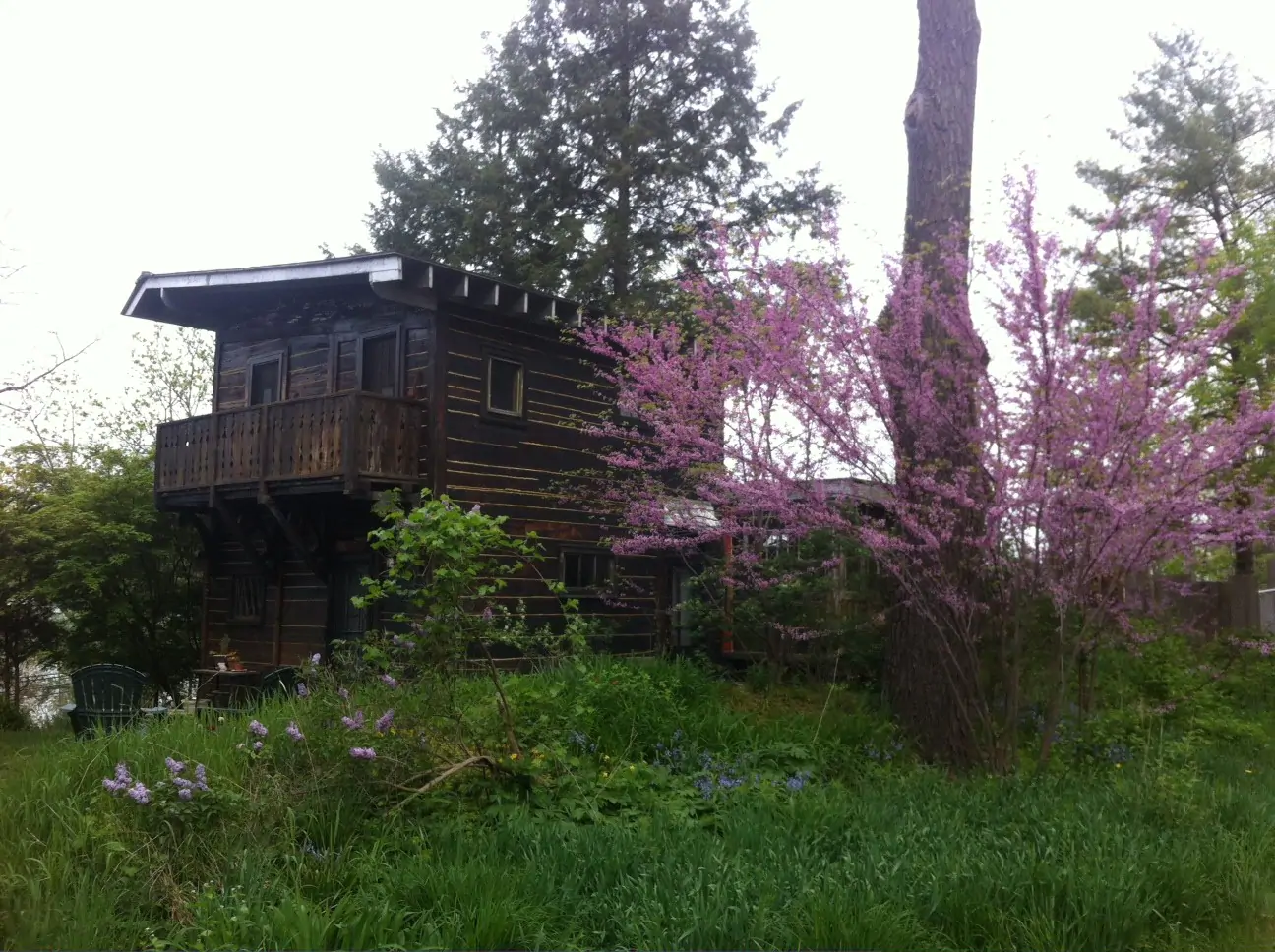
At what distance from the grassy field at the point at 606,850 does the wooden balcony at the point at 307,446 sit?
613cm

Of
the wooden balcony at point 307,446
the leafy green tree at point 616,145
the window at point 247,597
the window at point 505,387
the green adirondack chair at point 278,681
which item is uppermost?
the leafy green tree at point 616,145

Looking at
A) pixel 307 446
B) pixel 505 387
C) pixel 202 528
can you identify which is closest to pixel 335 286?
pixel 307 446

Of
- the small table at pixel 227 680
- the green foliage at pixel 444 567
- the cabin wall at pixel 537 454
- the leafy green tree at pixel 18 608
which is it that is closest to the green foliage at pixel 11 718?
the leafy green tree at pixel 18 608

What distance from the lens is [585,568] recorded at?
54.1ft

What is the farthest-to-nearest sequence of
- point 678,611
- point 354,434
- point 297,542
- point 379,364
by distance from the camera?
point 678,611 → point 379,364 → point 297,542 → point 354,434

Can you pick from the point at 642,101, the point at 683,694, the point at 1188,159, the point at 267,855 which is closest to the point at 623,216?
the point at 642,101

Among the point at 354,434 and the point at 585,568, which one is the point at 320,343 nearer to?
the point at 354,434

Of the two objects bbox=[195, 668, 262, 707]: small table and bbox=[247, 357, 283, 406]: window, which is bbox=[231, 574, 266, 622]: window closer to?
bbox=[195, 668, 262, 707]: small table

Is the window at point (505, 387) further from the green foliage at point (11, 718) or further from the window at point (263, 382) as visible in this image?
the green foliage at point (11, 718)

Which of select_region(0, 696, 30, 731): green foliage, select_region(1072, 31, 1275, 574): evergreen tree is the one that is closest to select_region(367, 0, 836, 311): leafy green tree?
select_region(1072, 31, 1275, 574): evergreen tree

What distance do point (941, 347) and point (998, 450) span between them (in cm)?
109

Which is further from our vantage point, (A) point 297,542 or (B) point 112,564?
(B) point 112,564

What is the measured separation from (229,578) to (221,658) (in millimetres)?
1689

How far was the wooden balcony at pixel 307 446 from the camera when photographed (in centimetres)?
1312
